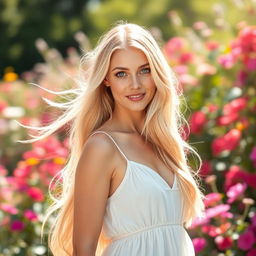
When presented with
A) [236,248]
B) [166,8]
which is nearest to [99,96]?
[236,248]

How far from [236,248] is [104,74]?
2061 mm

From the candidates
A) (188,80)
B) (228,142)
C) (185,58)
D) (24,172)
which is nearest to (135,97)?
(228,142)

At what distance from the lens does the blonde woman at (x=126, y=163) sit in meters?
3.38

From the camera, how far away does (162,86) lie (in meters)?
3.55

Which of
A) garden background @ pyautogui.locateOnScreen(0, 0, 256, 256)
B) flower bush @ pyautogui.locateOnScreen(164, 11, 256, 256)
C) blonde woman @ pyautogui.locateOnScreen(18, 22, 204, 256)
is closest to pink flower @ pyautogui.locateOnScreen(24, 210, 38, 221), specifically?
garden background @ pyautogui.locateOnScreen(0, 0, 256, 256)

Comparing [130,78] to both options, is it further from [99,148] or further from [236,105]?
[236,105]

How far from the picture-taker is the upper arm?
11.0 ft

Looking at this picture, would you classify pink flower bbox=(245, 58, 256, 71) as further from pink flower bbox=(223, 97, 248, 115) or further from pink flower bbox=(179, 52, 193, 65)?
pink flower bbox=(179, 52, 193, 65)

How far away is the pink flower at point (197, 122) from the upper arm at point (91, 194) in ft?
10.6

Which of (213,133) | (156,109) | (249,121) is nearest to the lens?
(156,109)

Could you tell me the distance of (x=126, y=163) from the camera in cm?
343

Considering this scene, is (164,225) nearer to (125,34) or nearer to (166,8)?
(125,34)

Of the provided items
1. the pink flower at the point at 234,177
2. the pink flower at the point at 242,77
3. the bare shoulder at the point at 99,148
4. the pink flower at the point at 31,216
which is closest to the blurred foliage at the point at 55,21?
the pink flower at the point at 242,77

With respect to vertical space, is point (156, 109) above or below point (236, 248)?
above
